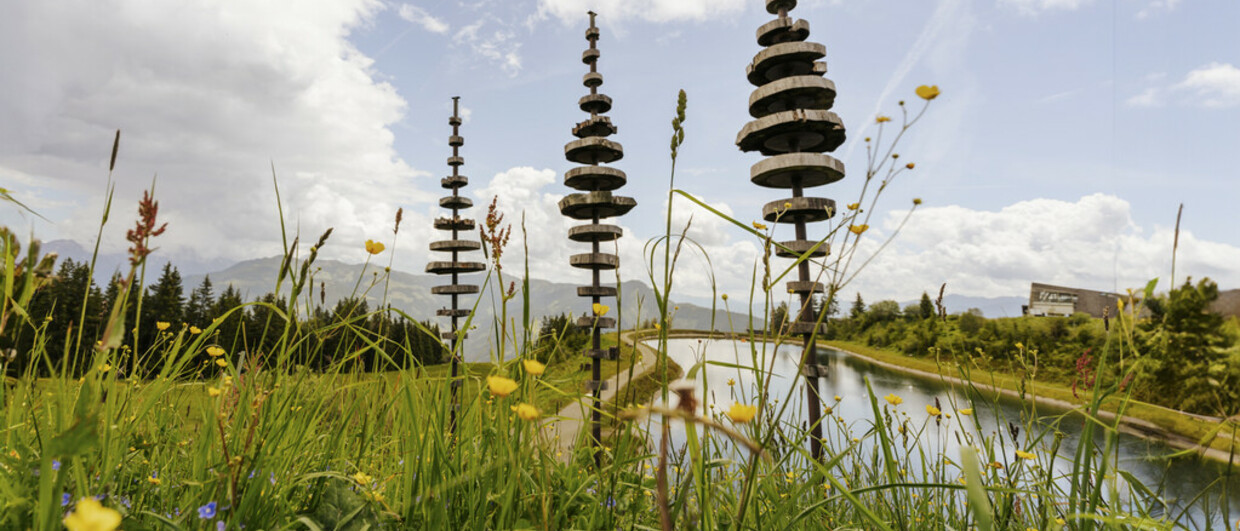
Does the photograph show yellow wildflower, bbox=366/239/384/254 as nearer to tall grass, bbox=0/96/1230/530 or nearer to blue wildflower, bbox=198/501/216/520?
tall grass, bbox=0/96/1230/530

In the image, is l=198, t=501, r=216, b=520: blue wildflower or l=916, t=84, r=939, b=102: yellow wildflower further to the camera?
l=916, t=84, r=939, b=102: yellow wildflower

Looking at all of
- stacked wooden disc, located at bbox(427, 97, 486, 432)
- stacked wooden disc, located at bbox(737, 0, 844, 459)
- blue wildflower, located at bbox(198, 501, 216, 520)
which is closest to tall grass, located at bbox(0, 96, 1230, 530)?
blue wildflower, located at bbox(198, 501, 216, 520)

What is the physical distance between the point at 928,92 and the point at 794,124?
8.03 meters

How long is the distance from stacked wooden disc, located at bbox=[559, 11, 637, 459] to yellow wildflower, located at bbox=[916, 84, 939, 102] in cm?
1182

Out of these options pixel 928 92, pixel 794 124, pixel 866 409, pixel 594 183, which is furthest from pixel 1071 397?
pixel 928 92

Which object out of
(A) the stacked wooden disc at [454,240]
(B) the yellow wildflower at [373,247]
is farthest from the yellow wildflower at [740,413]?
(A) the stacked wooden disc at [454,240]

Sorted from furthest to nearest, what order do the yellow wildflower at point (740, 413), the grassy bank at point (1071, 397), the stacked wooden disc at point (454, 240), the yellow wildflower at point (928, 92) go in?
the stacked wooden disc at point (454, 240) → the grassy bank at point (1071, 397) → the yellow wildflower at point (928, 92) → the yellow wildflower at point (740, 413)

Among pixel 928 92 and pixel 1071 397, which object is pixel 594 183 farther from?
pixel 1071 397

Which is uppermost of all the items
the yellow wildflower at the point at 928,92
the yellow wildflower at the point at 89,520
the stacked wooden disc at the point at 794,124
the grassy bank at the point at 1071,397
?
the stacked wooden disc at the point at 794,124

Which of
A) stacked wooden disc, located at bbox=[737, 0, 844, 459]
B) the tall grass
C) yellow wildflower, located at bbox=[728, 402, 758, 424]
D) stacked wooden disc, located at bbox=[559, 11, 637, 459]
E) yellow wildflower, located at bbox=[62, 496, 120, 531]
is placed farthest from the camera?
stacked wooden disc, located at bbox=[559, 11, 637, 459]

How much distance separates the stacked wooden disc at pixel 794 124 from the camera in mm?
8461

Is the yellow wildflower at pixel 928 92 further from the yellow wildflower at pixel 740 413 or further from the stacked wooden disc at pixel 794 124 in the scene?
the stacked wooden disc at pixel 794 124

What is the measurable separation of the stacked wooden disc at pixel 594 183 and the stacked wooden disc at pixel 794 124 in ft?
16.0

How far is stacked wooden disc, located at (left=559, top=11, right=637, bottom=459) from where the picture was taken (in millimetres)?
13578
